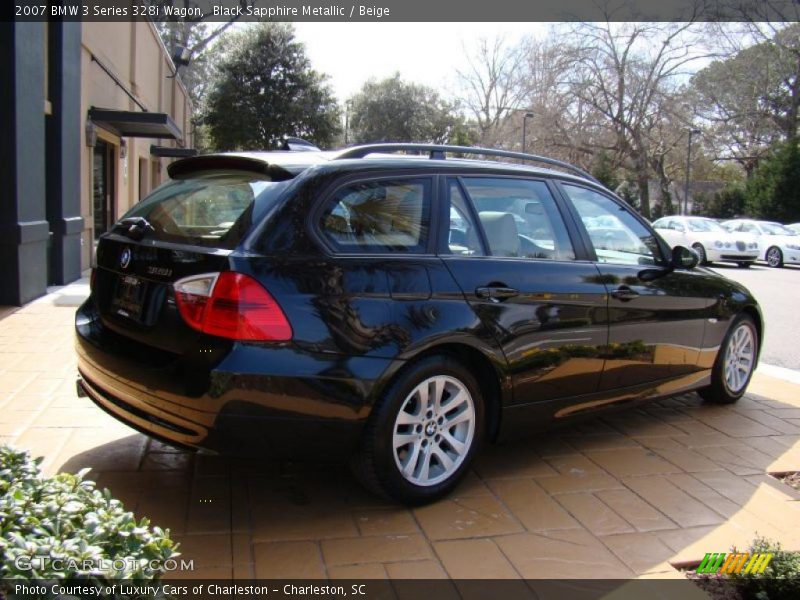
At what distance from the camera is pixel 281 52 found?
29469mm

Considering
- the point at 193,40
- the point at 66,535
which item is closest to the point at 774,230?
the point at 66,535

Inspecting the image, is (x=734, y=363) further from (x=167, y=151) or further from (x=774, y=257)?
(x=167, y=151)

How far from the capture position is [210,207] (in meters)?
3.60

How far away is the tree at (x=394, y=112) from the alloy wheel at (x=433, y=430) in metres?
49.3

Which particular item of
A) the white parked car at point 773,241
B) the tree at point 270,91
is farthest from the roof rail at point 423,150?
the tree at point 270,91

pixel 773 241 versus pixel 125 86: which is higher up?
pixel 125 86

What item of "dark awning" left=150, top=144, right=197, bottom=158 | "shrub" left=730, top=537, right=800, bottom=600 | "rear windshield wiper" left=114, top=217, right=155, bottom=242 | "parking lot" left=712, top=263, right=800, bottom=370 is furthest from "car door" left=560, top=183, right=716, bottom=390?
"dark awning" left=150, top=144, right=197, bottom=158

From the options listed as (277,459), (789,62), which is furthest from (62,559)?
(789,62)

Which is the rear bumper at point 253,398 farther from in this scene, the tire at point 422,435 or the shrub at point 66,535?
the shrub at point 66,535

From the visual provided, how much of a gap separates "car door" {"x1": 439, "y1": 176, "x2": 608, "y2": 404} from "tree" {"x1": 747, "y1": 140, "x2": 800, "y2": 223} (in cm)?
3324

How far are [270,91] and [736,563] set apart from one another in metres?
28.7

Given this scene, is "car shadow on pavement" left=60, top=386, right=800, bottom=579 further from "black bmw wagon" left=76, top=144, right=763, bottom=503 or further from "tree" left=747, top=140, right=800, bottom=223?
"tree" left=747, top=140, right=800, bottom=223

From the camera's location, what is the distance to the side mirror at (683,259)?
4941mm

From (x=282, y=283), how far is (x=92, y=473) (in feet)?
5.31
